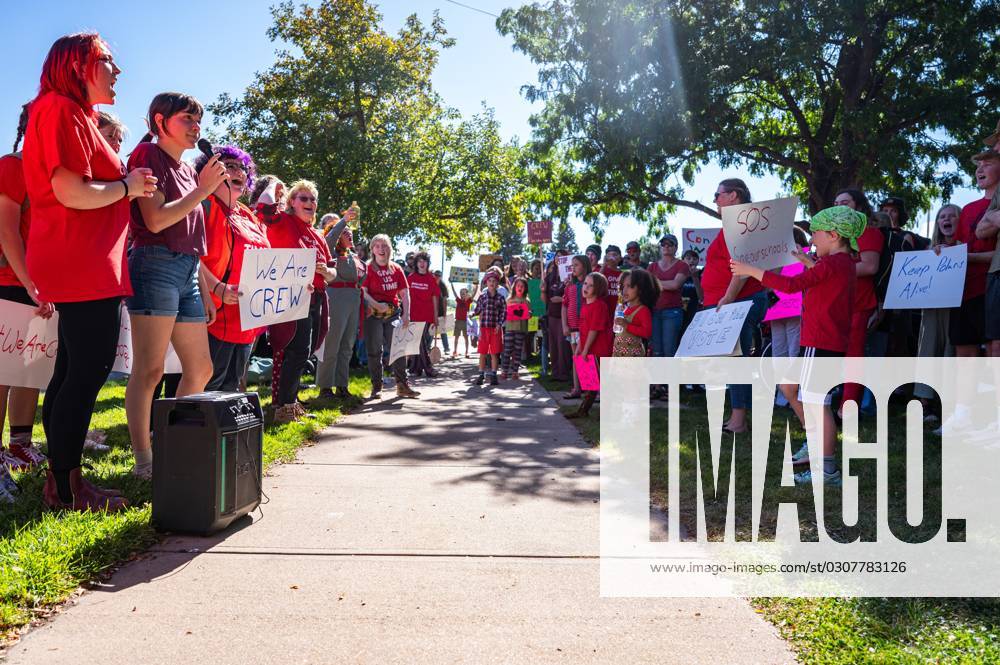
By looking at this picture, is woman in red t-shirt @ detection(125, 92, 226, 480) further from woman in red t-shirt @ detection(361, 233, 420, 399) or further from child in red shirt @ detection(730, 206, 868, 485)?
woman in red t-shirt @ detection(361, 233, 420, 399)

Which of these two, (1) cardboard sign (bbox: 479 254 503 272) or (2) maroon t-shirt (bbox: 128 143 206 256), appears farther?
(1) cardboard sign (bbox: 479 254 503 272)

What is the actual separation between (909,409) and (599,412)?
343 centimetres

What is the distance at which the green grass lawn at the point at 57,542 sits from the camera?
2.78m

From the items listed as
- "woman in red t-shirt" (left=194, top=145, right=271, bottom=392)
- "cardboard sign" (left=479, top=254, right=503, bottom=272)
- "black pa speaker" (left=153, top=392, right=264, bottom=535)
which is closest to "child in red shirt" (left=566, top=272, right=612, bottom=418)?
"woman in red t-shirt" (left=194, top=145, right=271, bottom=392)

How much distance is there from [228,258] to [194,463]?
209cm

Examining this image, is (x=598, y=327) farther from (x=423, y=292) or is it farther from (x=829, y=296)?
(x=423, y=292)

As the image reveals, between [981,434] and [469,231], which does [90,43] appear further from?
[469,231]

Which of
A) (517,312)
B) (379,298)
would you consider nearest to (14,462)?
(379,298)

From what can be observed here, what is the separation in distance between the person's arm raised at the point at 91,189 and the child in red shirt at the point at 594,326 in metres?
5.20

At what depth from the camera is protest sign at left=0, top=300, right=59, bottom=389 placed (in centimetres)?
445

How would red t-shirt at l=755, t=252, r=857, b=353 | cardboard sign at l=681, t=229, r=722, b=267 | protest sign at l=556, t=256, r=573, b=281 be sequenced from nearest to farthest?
red t-shirt at l=755, t=252, r=857, b=353 < protest sign at l=556, t=256, r=573, b=281 < cardboard sign at l=681, t=229, r=722, b=267

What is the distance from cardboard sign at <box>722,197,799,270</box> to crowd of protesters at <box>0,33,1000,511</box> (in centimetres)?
18

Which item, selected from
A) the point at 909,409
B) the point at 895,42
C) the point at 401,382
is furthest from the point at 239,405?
the point at 895,42

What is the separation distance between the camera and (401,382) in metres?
10.1
